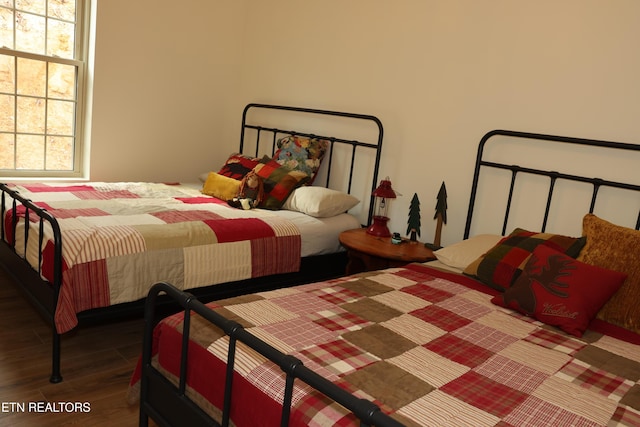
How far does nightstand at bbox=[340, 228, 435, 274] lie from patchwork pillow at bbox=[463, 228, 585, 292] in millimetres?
429

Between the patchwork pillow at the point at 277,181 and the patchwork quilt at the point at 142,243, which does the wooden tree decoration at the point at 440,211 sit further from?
the patchwork pillow at the point at 277,181

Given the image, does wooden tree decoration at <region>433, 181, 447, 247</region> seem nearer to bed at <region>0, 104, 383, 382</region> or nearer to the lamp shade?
the lamp shade

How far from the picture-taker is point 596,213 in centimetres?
237

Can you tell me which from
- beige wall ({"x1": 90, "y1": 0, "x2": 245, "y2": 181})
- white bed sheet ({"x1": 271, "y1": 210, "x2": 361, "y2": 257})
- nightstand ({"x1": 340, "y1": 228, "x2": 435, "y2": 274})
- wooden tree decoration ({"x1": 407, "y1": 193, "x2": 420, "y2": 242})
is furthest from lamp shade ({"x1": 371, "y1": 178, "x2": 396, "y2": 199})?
beige wall ({"x1": 90, "y1": 0, "x2": 245, "y2": 181})

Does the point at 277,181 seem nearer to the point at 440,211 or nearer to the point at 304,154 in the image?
the point at 304,154

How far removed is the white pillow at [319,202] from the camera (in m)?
3.07

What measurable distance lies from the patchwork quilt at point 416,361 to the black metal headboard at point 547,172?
0.74 metres

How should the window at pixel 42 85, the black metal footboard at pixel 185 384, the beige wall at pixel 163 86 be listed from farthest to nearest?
the beige wall at pixel 163 86
the window at pixel 42 85
the black metal footboard at pixel 185 384

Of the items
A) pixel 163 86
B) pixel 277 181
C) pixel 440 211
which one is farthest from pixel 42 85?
pixel 440 211

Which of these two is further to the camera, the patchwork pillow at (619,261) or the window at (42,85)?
the window at (42,85)

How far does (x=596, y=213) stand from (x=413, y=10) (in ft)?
5.21

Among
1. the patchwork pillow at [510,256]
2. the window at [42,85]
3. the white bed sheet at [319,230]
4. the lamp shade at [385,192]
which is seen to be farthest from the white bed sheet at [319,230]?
the window at [42,85]

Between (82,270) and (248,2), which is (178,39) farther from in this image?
(82,270)

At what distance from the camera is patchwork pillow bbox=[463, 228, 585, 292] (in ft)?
6.75
